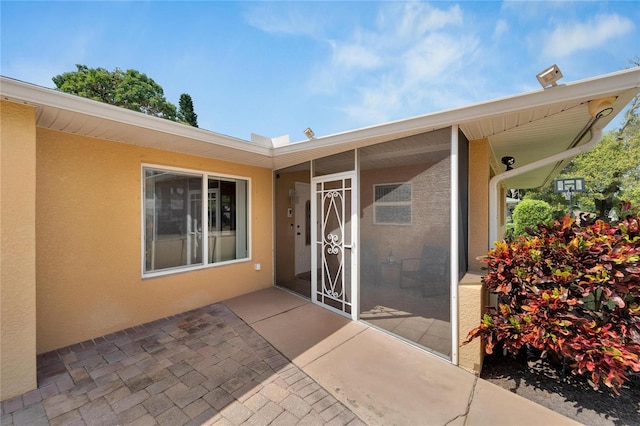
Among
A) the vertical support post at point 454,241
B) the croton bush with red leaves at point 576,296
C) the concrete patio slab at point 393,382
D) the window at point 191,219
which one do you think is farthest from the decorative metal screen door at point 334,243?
the croton bush with red leaves at point 576,296

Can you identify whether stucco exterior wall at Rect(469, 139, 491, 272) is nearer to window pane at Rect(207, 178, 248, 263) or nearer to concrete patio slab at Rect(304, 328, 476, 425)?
concrete patio slab at Rect(304, 328, 476, 425)

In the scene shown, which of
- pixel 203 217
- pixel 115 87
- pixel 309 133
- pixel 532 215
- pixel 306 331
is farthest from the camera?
pixel 115 87

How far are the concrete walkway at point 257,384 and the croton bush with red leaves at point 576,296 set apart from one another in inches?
24.4

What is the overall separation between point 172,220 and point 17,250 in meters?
2.10

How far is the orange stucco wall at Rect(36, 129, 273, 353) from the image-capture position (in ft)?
11.1

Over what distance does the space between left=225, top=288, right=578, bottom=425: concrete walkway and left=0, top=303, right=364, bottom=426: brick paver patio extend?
9.1 inches

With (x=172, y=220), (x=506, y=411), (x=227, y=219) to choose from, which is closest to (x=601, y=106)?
(x=506, y=411)

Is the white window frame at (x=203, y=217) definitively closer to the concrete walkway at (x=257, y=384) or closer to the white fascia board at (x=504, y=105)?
the concrete walkway at (x=257, y=384)

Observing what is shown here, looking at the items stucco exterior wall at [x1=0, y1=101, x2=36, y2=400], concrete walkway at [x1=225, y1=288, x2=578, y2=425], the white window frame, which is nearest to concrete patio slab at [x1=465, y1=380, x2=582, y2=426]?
concrete walkway at [x1=225, y1=288, x2=578, y2=425]

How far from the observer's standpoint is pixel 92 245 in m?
3.73

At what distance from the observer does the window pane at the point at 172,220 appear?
4.38m

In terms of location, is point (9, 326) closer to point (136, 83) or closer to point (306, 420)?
point (306, 420)

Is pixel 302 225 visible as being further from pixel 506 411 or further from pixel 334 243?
pixel 506 411

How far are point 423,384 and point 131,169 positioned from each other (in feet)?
16.9
